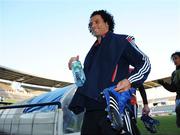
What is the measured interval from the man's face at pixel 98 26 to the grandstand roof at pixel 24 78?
37034mm

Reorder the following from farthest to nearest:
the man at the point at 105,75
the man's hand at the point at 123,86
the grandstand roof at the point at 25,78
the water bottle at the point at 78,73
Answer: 1. the grandstand roof at the point at 25,78
2. the water bottle at the point at 78,73
3. the man at the point at 105,75
4. the man's hand at the point at 123,86

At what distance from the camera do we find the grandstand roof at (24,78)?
40.6 metres

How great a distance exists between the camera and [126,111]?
235 centimetres

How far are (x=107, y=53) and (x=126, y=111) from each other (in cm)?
45

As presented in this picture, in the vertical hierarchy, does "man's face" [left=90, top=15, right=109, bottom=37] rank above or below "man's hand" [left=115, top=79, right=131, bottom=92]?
above

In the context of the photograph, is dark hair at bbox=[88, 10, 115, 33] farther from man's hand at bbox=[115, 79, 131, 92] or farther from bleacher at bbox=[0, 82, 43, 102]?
bleacher at bbox=[0, 82, 43, 102]

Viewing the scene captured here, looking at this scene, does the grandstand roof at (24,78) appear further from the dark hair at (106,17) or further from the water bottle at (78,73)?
the water bottle at (78,73)

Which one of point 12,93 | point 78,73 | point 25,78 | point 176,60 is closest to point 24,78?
point 25,78

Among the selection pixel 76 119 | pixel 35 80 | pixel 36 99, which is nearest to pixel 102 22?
pixel 76 119

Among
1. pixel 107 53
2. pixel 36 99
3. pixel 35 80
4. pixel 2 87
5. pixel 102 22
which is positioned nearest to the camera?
pixel 107 53

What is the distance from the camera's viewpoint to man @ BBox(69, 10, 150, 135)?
7.82 feet

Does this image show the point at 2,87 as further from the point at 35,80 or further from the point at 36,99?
the point at 36,99

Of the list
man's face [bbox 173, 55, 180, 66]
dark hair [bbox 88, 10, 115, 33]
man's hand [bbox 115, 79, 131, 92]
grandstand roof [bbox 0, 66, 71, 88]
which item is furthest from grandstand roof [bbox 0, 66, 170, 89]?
man's hand [bbox 115, 79, 131, 92]

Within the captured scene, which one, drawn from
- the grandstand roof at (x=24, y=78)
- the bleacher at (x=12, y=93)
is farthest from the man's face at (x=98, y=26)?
the bleacher at (x=12, y=93)
